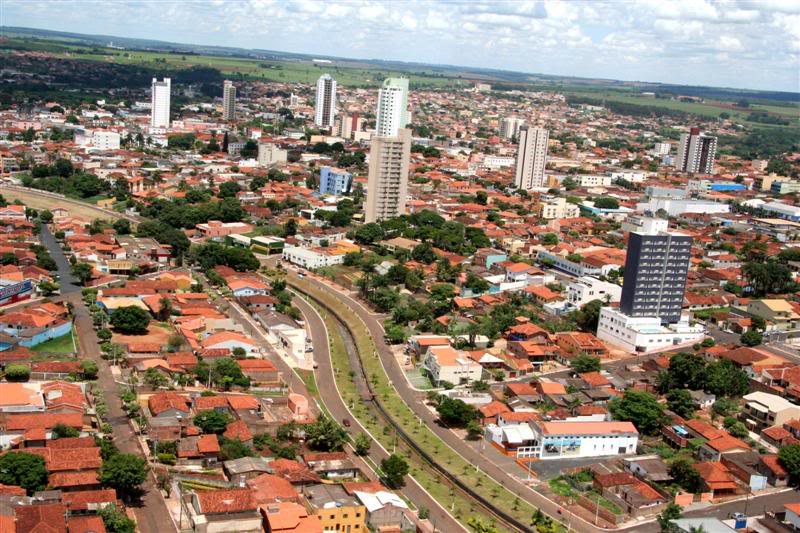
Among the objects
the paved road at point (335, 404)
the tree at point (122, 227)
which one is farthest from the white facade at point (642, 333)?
the tree at point (122, 227)

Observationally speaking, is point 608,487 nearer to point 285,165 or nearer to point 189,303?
point 189,303

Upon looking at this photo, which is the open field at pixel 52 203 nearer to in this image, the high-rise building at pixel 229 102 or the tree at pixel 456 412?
the tree at pixel 456 412

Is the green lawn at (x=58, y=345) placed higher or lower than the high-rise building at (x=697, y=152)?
lower

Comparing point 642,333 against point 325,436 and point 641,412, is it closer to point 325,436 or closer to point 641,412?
point 641,412

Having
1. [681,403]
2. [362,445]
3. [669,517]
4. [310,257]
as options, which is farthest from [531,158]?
[669,517]

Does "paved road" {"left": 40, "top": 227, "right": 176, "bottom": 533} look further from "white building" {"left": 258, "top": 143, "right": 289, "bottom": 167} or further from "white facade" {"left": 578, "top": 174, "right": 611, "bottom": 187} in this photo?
"white facade" {"left": 578, "top": 174, "right": 611, "bottom": 187}

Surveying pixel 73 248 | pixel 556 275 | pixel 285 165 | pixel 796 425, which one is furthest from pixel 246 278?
pixel 285 165
